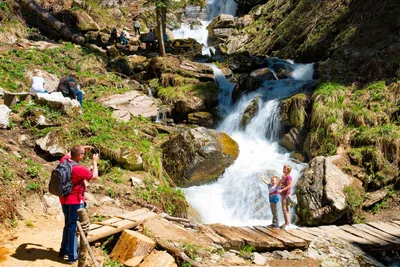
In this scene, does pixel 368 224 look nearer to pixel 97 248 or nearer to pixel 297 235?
pixel 297 235

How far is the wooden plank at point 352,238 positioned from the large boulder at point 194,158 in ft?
15.7

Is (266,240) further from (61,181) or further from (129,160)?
(129,160)

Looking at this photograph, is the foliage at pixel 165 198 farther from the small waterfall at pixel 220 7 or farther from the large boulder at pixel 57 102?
the small waterfall at pixel 220 7

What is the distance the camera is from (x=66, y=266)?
529cm

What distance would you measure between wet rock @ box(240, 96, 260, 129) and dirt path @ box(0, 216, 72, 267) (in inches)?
385

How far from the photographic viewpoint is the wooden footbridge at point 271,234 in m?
6.27

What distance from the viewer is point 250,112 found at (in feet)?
50.3

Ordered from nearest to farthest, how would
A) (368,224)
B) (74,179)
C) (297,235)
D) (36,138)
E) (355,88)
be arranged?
(74,179) → (297,235) → (368,224) → (36,138) → (355,88)

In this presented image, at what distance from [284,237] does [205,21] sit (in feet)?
98.7

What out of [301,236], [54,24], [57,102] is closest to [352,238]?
[301,236]

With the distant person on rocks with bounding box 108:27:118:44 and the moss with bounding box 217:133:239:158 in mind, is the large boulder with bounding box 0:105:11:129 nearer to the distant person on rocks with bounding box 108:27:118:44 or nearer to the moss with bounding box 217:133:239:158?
the moss with bounding box 217:133:239:158

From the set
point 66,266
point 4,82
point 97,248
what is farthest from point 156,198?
point 4,82

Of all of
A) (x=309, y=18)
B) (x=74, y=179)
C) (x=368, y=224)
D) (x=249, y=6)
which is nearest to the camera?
(x=74, y=179)

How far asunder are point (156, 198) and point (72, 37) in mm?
14594
